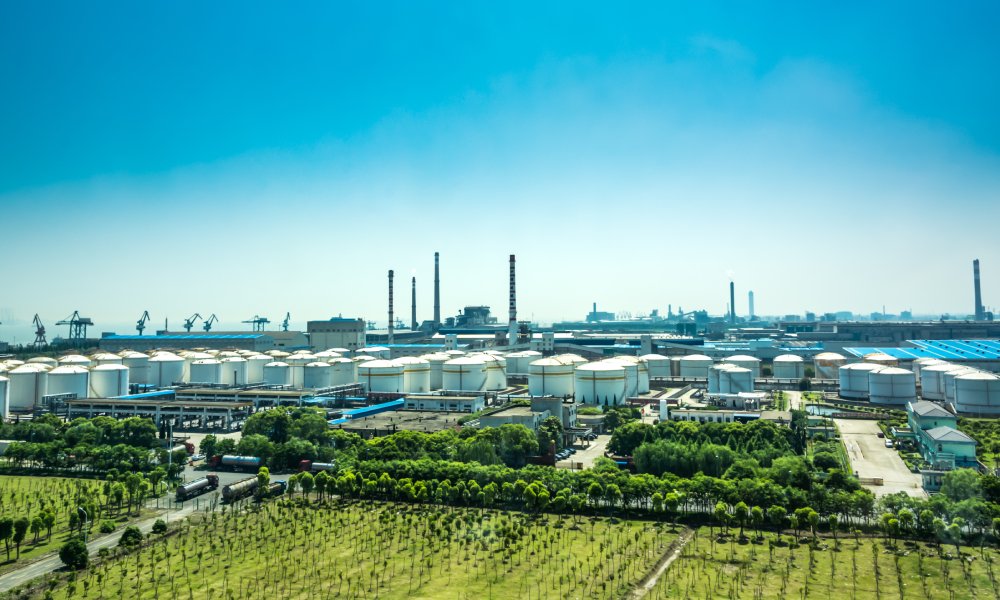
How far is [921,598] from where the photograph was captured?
16203 mm

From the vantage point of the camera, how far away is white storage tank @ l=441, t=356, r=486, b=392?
2218 inches

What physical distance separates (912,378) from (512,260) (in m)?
42.1

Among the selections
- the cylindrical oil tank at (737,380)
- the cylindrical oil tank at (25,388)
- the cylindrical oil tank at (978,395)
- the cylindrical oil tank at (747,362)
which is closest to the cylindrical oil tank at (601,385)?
the cylindrical oil tank at (737,380)

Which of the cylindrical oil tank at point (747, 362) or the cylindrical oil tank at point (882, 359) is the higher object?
the cylindrical oil tank at point (882, 359)

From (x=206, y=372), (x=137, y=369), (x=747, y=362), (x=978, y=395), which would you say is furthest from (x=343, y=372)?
(x=978, y=395)

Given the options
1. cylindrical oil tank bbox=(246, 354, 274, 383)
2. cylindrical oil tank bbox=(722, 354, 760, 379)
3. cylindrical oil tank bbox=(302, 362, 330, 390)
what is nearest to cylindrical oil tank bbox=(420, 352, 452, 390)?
cylindrical oil tank bbox=(302, 362, 330, 390)

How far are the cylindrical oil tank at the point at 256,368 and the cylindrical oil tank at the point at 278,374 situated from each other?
5.05m

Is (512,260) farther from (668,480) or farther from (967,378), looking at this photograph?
(668,480)

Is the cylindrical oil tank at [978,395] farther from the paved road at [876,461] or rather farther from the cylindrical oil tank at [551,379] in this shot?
the cylindrical oil tank at [551,379]

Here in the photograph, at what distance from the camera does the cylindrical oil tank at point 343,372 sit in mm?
57219

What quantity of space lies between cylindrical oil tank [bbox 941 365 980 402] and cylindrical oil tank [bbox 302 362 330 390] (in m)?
47.8

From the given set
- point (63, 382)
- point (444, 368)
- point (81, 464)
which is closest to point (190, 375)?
point (63, 382)

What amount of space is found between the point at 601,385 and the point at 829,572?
32736mm

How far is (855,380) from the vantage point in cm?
5122
